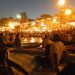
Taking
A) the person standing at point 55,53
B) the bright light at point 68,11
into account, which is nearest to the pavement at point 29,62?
the person standing at point 55,53

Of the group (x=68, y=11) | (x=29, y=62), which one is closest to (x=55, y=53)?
(x=29, y=62)

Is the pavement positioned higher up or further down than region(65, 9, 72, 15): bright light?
further down

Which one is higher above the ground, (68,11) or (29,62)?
(68,11)

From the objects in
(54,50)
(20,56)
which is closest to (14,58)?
(20,56)

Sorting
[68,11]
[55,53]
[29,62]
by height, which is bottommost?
[29,62]

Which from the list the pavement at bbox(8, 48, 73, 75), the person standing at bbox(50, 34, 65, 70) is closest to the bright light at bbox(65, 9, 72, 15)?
the pavement at bbox(8, 48, 73, 75)

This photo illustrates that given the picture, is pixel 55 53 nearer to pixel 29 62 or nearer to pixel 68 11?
pixel 29 62

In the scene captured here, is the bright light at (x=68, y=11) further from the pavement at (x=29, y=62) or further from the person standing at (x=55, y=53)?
the person standing at (x=55, y=53)

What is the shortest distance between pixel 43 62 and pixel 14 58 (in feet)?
2.91

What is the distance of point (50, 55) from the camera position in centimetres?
591

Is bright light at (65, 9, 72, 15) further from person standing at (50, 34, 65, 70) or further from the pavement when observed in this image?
person standing at (50, 34, 65, 70)

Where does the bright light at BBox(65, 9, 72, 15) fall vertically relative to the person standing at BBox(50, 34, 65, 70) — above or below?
above

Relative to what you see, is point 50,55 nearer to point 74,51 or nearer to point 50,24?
point 74,51

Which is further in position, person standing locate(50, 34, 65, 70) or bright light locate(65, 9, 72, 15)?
bright light locate(65, 9, 72, 15)
